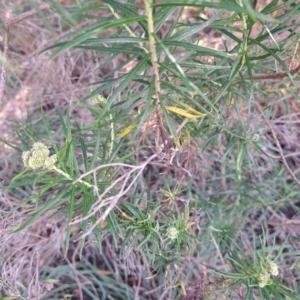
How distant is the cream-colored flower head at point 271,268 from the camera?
1158mm

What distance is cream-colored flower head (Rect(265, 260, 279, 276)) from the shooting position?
3.80 feet

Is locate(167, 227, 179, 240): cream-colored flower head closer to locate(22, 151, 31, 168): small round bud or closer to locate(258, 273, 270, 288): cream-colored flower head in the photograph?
locate(258, 273, 270, 288): cream-colored flower head

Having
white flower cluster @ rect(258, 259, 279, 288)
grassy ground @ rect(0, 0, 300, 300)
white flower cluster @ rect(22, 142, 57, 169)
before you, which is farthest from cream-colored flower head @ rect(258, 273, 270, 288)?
white flower cluster @ rect(22, 142, 57, 169)

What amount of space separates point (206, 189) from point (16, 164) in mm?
1276

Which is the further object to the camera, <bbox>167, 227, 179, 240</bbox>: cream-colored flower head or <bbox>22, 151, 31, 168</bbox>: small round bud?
<bbox>167, 227, 179, 240</bbox>: cream-colored flower head

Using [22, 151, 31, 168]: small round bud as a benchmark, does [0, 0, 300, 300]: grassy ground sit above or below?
below

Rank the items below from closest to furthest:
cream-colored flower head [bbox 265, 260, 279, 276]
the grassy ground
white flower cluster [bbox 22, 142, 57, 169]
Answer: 1. white flower cluster [bbox 22, 142, 57, 169]
2. cream-colored flower head [bbox 265, 260, 279, 276]
3. the grassy ground

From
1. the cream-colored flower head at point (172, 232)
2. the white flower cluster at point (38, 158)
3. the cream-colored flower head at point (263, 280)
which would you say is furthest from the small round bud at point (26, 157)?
the cream-colored flower head at point (263, 280)

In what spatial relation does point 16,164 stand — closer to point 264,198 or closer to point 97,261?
point 97,261

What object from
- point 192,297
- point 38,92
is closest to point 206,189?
point 192,297

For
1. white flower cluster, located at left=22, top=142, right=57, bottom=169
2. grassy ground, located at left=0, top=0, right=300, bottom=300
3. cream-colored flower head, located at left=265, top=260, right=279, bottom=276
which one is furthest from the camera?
grassy ground, located at left=0, top=0, right=300, bottom=300

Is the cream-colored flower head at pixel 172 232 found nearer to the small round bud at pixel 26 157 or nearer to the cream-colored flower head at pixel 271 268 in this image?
the cream-colored flower head at pixel 271 268

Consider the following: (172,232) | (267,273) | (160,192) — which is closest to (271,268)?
(267,273)

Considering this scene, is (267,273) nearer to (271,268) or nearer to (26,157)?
(271,268)
